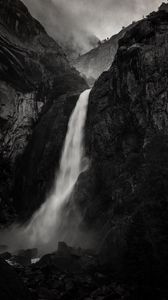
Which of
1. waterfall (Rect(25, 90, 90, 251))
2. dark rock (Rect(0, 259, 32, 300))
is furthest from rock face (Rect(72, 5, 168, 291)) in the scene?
dark rock (Rect(0, 259, 32, 300))

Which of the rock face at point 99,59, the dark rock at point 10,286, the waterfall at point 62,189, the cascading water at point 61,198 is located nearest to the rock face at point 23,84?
the waterfall at point 62,189

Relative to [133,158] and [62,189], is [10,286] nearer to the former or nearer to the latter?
[133,158]

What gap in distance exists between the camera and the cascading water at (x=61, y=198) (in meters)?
37.8

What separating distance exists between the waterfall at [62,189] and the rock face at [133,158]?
2.04m

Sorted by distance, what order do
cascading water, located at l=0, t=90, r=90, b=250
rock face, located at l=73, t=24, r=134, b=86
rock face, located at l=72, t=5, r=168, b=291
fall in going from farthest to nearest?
rock face, located at l=73, t=24, r=134, b=86 < cascading water, located at l=0, t=90, r=90, b=250 < rock face, located at l=72, t=5, r=168, b=291

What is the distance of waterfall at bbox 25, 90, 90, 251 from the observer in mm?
38406

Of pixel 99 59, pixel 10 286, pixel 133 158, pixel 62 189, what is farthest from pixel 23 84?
pixel 99 59

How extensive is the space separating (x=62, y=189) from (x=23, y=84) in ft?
77.2

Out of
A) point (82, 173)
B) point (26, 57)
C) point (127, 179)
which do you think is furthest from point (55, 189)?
point (26, 57)

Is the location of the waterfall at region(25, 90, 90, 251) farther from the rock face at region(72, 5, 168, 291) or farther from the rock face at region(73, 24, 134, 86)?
the rock face at region(73, 24, 134, 86)

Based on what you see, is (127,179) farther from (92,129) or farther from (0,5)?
(0,5)

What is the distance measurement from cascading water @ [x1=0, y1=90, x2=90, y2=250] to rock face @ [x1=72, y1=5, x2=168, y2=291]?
217cm

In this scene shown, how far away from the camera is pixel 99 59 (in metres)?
118

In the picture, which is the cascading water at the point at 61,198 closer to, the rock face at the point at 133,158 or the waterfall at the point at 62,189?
the waterfall at the point at 62,189
